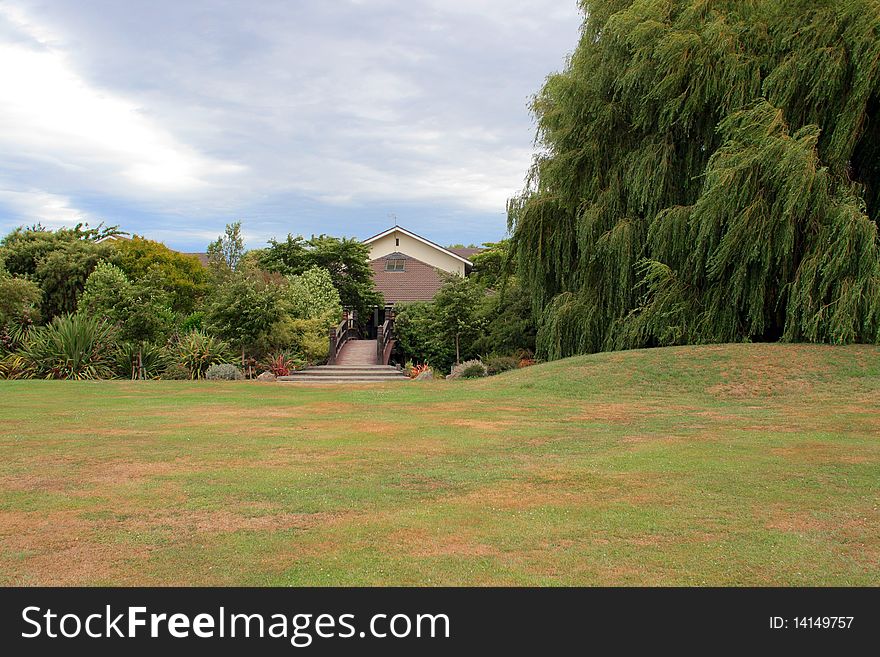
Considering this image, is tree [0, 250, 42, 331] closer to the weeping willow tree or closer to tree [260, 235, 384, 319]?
tree [260, 235, 384, 319]

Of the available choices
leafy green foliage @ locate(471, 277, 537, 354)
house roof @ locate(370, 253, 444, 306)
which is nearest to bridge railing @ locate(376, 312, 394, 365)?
leafy green foliage @ locate(471, 277, 537, 354)

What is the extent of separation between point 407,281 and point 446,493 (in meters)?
40.9

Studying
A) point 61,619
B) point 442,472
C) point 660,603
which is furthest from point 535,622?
point 442,472

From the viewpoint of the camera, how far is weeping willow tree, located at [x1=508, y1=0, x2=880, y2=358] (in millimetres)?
17266

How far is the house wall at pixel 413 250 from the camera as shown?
52656mm

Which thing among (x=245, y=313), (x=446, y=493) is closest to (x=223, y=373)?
(x=245, y=313)

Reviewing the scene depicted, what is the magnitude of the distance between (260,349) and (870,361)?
62.2 ft

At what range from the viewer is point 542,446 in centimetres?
962

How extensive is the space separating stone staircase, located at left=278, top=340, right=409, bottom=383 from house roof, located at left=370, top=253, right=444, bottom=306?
48.5ft

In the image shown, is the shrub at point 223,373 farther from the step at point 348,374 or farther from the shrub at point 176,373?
the step at point 348,374

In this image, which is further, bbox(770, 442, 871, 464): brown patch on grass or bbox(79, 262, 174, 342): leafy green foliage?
bbox(79, 262, 174, 342): leafy green foliage

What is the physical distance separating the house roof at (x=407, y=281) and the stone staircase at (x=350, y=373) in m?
14.8

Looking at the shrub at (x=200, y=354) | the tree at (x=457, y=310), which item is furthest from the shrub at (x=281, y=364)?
the tree at (x=457, y=310)

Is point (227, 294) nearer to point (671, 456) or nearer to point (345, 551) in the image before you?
point (671, 456)
